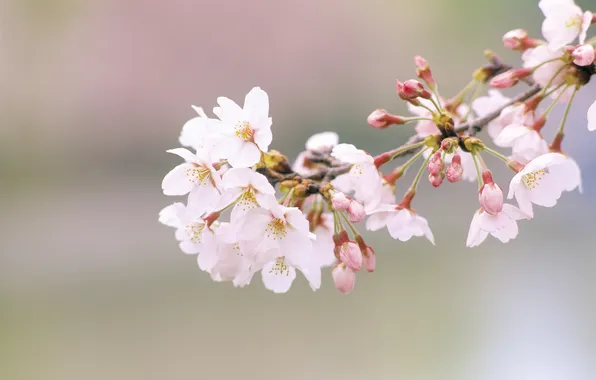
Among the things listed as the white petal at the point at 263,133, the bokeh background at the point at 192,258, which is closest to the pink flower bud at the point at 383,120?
the white petal at the point at 263,133

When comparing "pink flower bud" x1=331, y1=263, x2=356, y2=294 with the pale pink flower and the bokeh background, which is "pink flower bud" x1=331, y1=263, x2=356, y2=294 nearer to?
the pale pink flower

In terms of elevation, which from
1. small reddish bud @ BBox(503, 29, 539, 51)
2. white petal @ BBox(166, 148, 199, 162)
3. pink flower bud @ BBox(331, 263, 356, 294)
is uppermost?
small reddish bud @ BBox(503, 29, 539, 51)

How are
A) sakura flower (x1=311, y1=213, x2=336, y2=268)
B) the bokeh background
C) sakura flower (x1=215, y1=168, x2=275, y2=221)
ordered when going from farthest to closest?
1. the bokeh background
2. sakura flower (x1=311, y1=213, x2=336, y2=268)
3. sakura flower (x1=215, y1=168, x2=275, y2=221)

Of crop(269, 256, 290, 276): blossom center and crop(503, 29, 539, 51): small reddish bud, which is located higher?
crop(503, 29, 539, 51): small reddish bud

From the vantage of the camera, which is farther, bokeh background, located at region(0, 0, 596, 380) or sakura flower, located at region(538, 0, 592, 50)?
bokeh background, located at region(0, 0, 596, 380)

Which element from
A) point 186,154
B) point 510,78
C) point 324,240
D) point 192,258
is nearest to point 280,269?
point 324,240

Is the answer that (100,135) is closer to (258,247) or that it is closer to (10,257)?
(10,257)

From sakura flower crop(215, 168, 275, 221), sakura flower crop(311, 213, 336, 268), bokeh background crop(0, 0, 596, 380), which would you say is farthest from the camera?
bokeh background crop(0, 0, 596, 380)

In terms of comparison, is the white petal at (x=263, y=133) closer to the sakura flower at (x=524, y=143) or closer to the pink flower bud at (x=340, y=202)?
the pink flower bud at (x=340, y=202)

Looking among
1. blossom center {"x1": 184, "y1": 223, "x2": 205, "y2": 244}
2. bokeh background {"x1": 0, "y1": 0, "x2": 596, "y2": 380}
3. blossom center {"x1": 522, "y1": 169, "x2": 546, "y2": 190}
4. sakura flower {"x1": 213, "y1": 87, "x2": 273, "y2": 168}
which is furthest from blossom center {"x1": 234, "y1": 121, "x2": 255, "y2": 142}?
bokeh background {"x1": 0, "y1": 0, "x2": 596, "y2": 380}
